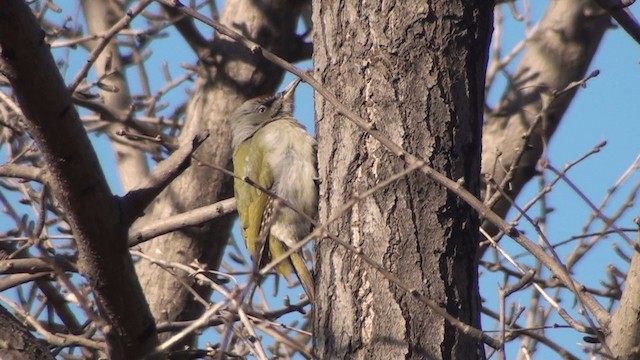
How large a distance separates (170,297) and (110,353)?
3.62 metres

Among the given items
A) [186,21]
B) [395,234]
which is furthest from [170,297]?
[395,234]

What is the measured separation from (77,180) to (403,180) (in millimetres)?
1164

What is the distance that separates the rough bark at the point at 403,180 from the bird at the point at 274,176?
2.16m

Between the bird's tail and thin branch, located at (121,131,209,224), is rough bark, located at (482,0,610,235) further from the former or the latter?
thin branch, located at (121,131,209,224)

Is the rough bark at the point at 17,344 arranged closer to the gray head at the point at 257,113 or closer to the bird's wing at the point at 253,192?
the bird's wing at the point at 253,192

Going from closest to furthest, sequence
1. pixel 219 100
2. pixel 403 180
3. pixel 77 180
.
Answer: pixel 77 180, pixel 403 180, pixel 219 100

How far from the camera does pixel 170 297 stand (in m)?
6.32

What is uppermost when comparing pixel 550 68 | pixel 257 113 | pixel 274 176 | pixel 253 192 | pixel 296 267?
pixel 550 68

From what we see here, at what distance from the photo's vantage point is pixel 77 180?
2.84 m

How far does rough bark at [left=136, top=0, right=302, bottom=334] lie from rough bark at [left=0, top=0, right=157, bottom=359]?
3.47 metres

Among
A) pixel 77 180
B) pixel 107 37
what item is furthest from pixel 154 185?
pixel 107 37

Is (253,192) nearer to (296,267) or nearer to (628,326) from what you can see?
(296,267)

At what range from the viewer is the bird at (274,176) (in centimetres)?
586

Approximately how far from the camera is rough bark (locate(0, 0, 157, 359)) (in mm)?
2633
